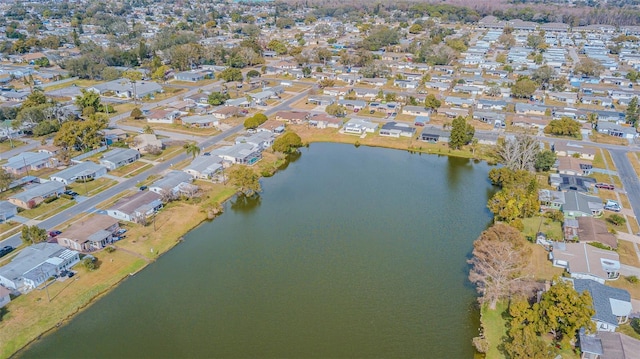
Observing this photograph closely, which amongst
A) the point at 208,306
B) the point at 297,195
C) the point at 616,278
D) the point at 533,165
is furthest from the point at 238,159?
the point at 616,278

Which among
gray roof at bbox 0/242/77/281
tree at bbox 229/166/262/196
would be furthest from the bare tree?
gray roof at bbox 0/242/77/281

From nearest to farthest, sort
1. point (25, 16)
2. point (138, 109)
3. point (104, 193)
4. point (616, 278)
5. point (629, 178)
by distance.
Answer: point (616, 278) < point (104, 193) < point (629, 178) < point (138, 109) < point (25, 16)

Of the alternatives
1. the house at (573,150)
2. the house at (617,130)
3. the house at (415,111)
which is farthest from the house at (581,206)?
the house at (415,111)

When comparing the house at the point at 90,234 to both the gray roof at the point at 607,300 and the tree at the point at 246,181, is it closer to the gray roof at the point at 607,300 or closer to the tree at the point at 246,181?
the tree at the point at 246,181

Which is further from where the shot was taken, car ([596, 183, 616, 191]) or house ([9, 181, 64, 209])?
car ([596, 183, 616, 191])

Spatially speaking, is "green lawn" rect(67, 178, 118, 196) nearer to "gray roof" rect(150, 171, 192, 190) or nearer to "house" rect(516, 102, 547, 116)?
"gray roof" rect(150, 171, 192, 190)

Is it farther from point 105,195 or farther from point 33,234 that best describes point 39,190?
point 33,234

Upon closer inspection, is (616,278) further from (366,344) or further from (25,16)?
(25,16)
